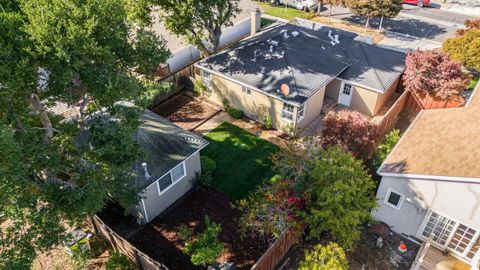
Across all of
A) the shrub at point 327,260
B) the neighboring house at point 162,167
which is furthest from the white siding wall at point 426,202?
the neighboring house at point 162,167

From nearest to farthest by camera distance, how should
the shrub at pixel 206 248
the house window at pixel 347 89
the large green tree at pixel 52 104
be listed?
the large green tree at pixel 52 104, the shrub at pixel 206 248, the house window at pixel 347 89

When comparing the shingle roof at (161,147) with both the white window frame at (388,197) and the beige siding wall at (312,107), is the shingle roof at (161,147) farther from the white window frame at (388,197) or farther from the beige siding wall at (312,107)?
the white window frame at (388,197)

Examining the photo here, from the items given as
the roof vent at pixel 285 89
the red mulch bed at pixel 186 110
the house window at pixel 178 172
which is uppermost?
the roof vent at pixel 285 89

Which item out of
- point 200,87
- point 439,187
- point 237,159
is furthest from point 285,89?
point 439,187

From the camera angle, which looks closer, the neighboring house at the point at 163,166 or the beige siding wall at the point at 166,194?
the neighboring house at the point at 163,166

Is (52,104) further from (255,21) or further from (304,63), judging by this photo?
(255,21)

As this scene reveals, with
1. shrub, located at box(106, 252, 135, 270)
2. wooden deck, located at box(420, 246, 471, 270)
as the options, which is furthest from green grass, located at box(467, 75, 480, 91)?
shrub, located at box(106, 252, 135, 270)
